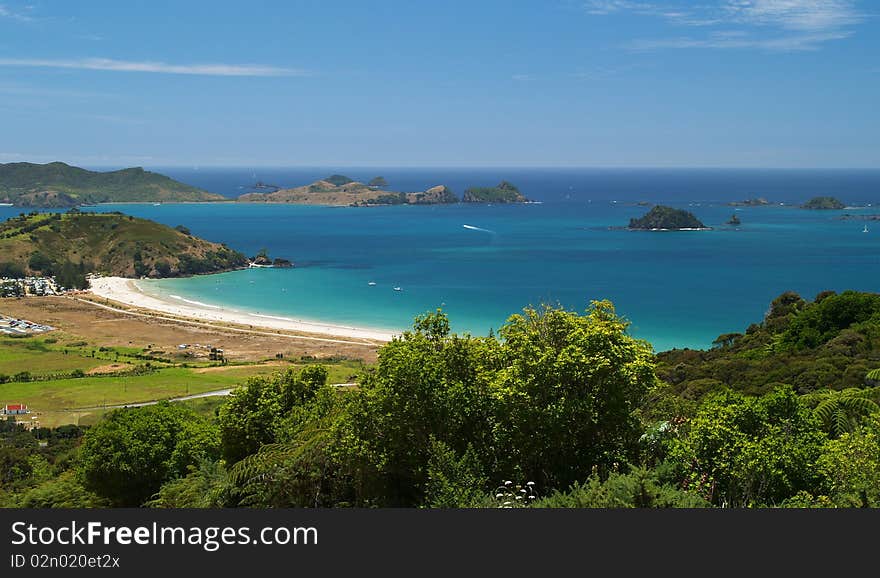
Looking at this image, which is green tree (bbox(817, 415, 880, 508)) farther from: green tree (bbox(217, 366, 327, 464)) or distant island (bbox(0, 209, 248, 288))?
distant island (bbox(0, 209, 248, 288))

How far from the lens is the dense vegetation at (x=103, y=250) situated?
4377 inches

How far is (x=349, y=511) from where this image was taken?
22.3ft

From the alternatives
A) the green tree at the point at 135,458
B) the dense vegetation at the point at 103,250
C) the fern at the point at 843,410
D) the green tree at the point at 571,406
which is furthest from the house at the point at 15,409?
the dense vegetation at the point at 103,250

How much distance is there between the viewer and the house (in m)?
46.9

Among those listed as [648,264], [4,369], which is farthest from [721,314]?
[4,369]

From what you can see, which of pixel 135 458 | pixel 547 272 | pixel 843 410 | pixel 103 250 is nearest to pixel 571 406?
pixel 843 410

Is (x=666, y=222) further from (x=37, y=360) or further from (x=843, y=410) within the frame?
(x=843, y=410)

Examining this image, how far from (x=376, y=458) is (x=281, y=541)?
21.3ft

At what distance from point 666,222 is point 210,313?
105931 millimetres

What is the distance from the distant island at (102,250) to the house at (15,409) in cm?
5953

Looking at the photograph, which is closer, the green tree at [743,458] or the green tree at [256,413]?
the green tree at [743,458]

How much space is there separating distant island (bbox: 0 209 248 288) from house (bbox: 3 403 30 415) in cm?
5953

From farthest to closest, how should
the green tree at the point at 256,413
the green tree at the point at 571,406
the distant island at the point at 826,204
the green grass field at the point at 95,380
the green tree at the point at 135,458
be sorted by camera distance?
the distant island at the point at 826,204
the green grass field at the point at 95,380
the green tree at the point at 135,458
the green tree at the point at 256,413
the green tree at the point at 571,406

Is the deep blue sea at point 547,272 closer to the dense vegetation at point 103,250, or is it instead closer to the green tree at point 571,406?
the dense vegetation at point 103,250
